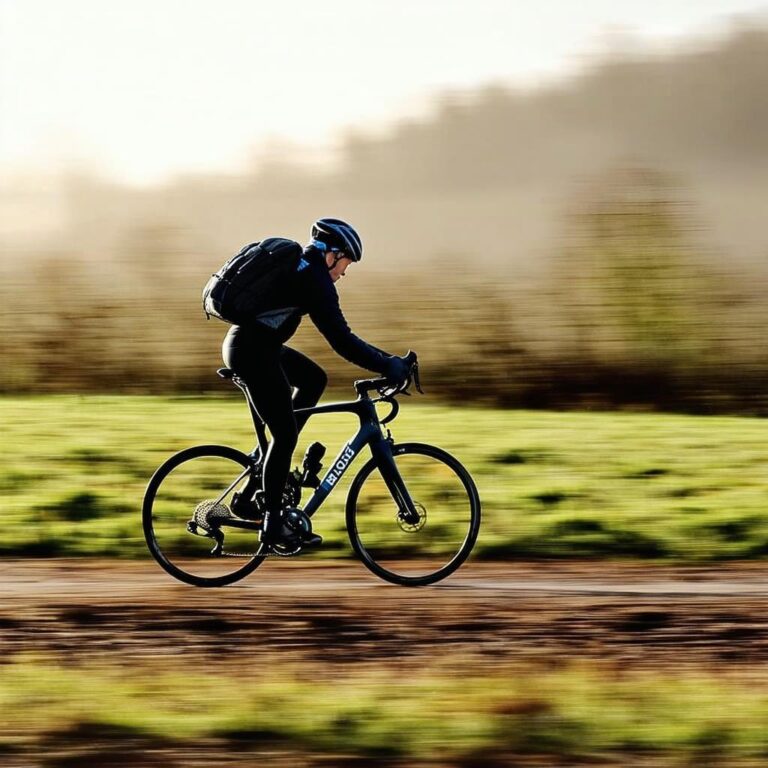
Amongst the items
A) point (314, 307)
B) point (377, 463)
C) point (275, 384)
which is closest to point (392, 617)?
point (377, 463)

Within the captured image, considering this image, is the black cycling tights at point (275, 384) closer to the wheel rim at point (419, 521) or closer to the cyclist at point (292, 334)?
the cyclist at point (292, 334)

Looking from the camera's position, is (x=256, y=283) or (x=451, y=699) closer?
(x=451, y=699)

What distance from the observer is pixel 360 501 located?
7570mm

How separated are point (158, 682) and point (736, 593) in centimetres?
347

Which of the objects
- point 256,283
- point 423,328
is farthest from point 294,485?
point 423,328

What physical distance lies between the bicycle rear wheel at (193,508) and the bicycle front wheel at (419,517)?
1.89ft

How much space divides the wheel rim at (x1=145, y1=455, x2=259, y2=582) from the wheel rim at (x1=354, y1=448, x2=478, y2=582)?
0.65m

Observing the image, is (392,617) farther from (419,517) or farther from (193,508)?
(193,508)

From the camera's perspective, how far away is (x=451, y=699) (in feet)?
18.1

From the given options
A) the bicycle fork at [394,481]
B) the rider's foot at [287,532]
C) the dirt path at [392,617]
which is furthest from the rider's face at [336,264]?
the dirt path at [392,617]

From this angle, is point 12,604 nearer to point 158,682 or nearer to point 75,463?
point 158,682

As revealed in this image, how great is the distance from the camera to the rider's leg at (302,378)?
23.7 ft

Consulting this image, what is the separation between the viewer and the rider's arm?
23.0 feet

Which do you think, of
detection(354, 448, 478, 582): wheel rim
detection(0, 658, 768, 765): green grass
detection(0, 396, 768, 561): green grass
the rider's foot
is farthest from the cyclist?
detection(0, 396, 768, 561): green grass
